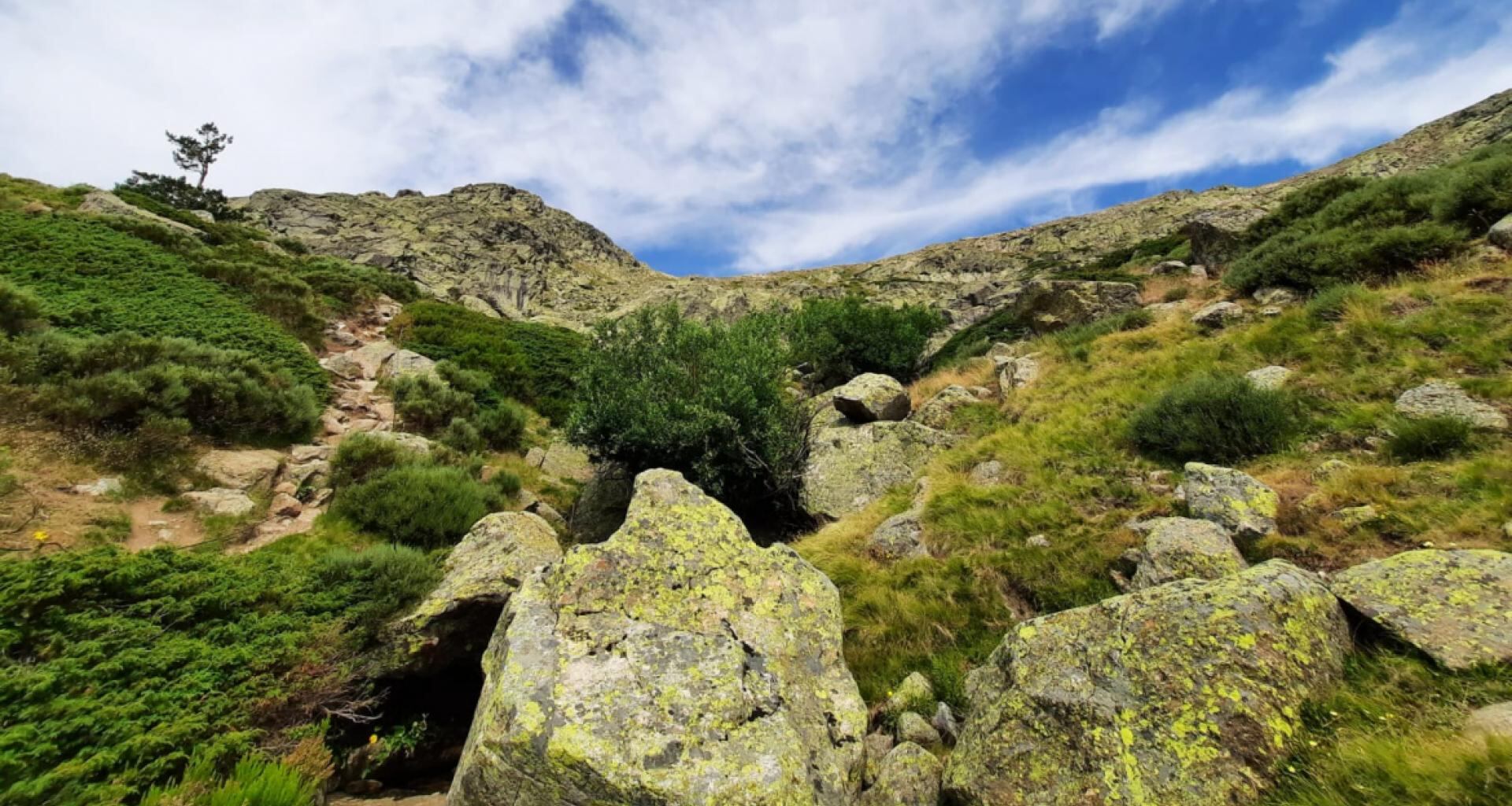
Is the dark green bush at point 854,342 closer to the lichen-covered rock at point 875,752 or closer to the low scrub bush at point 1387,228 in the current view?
the low scrub bush at point 1387,228

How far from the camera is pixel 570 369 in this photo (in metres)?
23.3

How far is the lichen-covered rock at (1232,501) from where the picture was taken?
5781 mm

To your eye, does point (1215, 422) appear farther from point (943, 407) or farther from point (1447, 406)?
point (943, 407)

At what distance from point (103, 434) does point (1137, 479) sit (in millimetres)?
17303

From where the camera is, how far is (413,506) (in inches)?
400

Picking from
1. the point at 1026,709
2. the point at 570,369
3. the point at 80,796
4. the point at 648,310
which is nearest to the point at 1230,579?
the point at 1026,709

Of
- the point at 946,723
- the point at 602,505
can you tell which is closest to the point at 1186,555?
the point at 946,723

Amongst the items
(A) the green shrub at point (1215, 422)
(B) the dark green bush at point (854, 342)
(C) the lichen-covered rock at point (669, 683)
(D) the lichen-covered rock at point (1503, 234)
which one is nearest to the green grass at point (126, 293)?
(C) the lichen-covered rock at point (669, 683)

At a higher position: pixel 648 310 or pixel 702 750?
pixel 648 310

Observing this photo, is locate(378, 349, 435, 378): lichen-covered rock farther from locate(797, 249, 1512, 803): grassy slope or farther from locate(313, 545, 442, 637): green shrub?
locate(797, 249, 1512, 803): grassy slope

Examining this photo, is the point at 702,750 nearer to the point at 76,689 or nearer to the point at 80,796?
the point at 80,796

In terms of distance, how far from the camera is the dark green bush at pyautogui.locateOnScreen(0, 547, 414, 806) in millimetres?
3760

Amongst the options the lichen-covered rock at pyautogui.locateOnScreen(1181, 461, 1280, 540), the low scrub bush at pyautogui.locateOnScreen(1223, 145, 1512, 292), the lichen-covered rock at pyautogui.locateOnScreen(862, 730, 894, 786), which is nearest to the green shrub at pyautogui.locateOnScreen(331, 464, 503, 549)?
the lichen-covered rock at pyautogui.locateOnScreen(862, 730, 894, 786)

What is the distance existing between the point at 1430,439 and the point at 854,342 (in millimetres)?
18026
